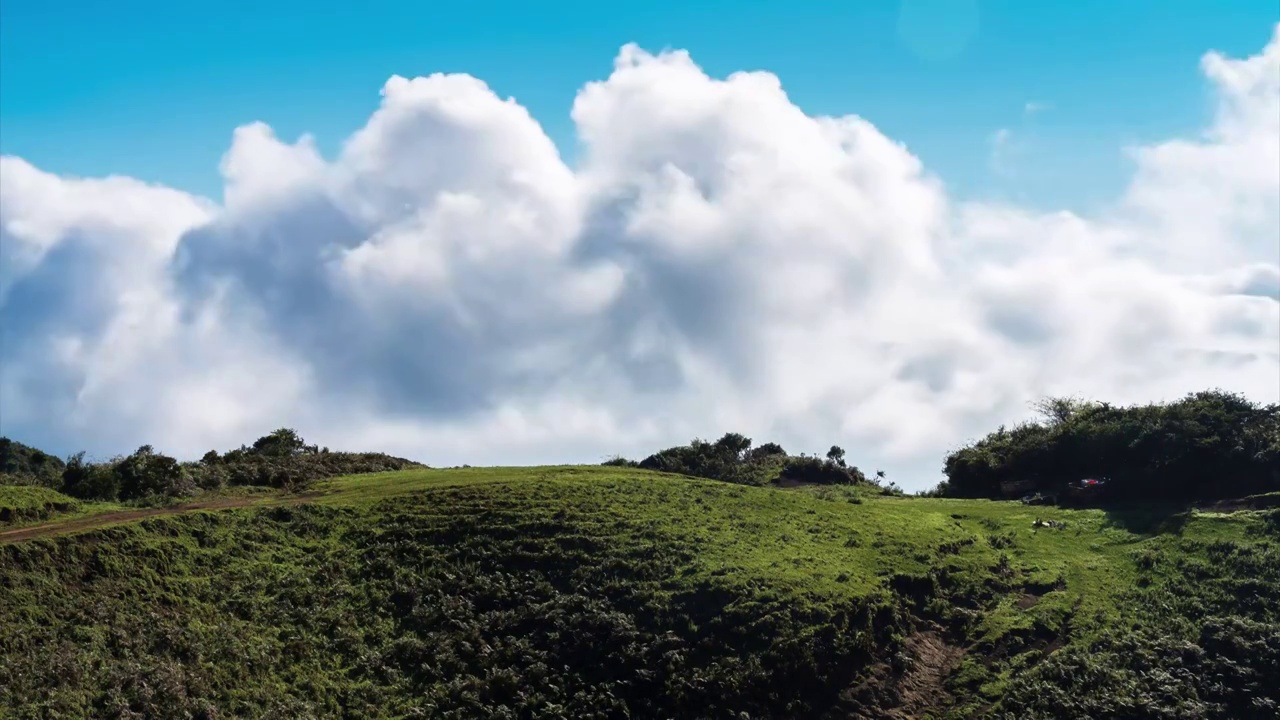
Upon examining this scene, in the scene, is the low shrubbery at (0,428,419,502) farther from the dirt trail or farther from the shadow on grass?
the shadow on grass

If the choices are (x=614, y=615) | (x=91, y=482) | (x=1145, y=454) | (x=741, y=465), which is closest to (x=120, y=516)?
(x=91, y=482)

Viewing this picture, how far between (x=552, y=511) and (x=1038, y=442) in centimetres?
3534

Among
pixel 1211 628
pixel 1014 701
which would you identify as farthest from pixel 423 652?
pixel 1211 628

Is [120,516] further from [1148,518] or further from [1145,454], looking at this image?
[1145,454]

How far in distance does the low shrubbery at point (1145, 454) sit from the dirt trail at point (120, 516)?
141 feet

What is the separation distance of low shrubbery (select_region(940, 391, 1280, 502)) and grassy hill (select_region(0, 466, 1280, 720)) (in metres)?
6.27

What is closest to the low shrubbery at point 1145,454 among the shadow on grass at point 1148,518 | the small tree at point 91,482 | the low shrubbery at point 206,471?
the shadow on grass at point 1148,518

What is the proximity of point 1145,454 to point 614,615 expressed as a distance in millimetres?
37172

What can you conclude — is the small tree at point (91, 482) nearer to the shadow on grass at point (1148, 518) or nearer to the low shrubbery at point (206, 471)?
the low shrubbery at point (206, 471)

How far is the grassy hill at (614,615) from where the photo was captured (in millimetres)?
31094

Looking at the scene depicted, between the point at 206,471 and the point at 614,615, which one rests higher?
the point at 206,471

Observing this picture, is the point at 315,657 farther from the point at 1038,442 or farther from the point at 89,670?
the point at 1038,442

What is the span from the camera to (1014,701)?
109ft

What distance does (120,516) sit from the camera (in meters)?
40.2
